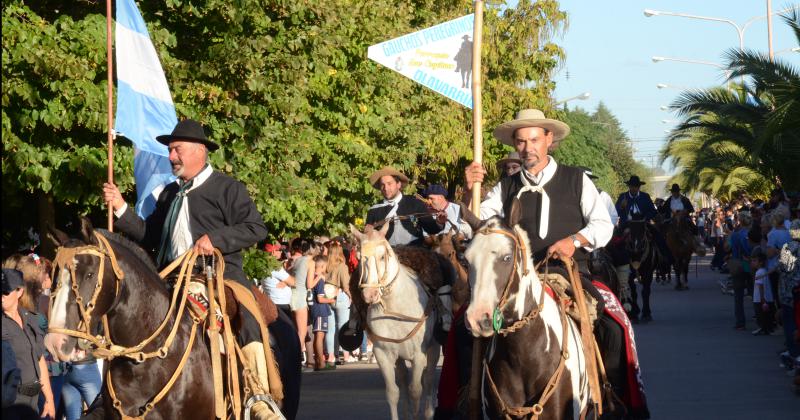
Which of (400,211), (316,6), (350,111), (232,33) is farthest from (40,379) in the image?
(350,111)

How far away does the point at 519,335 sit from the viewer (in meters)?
7.42

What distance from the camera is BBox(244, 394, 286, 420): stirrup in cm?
803

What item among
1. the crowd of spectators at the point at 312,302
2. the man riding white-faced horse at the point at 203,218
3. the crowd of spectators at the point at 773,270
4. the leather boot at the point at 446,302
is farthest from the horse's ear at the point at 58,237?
the crowd of spectators at the point at 312,302

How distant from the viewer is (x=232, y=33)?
17578 millimetres

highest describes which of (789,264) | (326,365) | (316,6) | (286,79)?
(316,6)

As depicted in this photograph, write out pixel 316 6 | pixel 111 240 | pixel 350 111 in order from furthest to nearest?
pixel 350 111 → pixel 316 6 → pixel 111 240

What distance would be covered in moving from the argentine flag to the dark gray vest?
3.67 metres

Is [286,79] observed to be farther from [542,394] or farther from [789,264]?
[542,394]

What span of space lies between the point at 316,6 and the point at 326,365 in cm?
559

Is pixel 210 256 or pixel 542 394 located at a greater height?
pixel 210 256

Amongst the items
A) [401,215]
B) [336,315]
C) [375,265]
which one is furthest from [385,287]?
[336,315]

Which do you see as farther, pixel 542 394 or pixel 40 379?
pixel 40 379

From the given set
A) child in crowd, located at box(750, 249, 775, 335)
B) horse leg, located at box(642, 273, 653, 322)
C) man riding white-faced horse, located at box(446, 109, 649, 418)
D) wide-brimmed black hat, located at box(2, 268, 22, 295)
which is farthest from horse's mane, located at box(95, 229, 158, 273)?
horse leg, located at box(642, 273, 653, 322)

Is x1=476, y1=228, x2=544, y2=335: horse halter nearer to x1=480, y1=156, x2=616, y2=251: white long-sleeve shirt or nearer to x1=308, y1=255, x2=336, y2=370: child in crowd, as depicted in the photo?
x1=480, y1=156, x2=616, y2=251: white long-sleeve shirt
